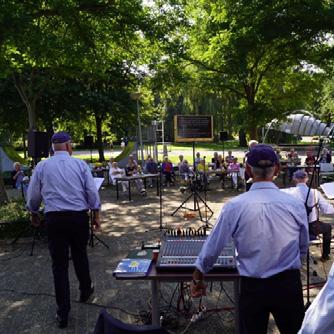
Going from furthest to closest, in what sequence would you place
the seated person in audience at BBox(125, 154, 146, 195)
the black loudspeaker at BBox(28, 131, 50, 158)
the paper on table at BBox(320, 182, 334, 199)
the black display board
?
the seated person in audience at BBox(125, 154, 146, 195)
the black display board
the black loudspeaker at BBox(28, 131, 50, 158)
the paper on table at BBox(320, 182, 334, 199)

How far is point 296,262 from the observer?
2.84 m

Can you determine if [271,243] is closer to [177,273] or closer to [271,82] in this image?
[177,273]

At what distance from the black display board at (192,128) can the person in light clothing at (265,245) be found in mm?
7429

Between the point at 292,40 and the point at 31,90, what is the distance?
36.9 feet

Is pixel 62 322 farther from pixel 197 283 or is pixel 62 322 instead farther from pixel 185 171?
pixel 185 171

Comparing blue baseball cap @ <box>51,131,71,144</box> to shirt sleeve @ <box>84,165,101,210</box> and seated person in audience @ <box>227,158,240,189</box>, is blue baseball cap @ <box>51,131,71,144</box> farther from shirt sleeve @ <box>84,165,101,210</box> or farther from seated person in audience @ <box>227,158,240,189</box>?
seated person in audience @ <box>227,158,240,189</box>

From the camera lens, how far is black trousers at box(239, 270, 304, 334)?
2756mm

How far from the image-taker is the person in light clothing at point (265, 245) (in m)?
2.75

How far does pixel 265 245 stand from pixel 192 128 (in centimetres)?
779

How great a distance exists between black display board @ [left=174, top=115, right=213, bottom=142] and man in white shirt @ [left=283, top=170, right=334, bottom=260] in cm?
386

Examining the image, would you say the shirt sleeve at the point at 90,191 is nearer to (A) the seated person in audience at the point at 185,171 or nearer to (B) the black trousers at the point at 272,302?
(B) the black trousers at the point at 272,302

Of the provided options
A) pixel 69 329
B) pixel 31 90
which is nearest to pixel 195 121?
pixel 69 329

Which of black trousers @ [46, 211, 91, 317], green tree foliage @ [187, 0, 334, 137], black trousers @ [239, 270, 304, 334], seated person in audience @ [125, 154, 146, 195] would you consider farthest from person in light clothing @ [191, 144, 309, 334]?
seated person in audience @ [125, 154, 146, 195]

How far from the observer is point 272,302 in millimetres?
2754
